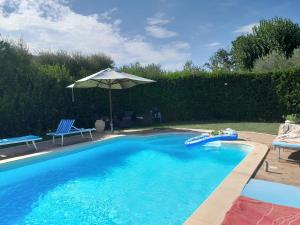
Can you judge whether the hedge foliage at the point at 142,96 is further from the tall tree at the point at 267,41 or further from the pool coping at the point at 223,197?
the tall tree at the point at 267,41

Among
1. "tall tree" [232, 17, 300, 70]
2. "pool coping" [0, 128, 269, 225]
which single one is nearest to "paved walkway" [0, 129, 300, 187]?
"pool coping" [0, 128, 269, 225]

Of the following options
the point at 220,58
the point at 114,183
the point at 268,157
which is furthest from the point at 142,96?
the point at 220,58

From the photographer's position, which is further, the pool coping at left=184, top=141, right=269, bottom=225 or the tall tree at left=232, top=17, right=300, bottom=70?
the tall tree at left=232, top=17, right=300, bottom=70

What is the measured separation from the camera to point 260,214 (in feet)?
10.8

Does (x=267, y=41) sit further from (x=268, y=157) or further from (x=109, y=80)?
(x=268, y=157)

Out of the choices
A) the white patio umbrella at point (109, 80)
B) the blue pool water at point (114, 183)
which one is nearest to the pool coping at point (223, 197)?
the blue pool water at point (114, 183)

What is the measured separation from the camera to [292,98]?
14.0m

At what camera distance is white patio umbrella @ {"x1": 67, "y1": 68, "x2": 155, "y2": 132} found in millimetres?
11031

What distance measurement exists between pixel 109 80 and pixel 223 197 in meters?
9.80

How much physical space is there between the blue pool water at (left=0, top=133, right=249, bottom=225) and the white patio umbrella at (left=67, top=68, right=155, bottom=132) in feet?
8.98

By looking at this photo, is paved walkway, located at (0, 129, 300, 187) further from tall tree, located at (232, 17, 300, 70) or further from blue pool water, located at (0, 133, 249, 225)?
tall tree, located at (232, 17, 300, 70)

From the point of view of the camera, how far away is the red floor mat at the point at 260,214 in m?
3.09

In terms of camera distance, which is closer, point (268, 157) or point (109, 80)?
point (268, 157)

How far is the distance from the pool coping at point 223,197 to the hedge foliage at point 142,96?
908 centimetres
